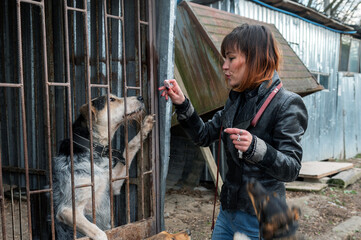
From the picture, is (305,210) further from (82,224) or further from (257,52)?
(257,52)

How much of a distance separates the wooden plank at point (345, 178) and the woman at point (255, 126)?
6.53m

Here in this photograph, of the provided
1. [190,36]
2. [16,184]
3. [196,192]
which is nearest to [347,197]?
[196,192]

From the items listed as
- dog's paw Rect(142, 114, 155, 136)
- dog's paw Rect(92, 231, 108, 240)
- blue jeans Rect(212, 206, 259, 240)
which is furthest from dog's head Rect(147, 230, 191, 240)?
dog's paw Rect(142, 114, 155, 136)

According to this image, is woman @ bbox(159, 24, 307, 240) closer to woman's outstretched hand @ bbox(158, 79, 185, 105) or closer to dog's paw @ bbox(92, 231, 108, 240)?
woman's outstretched hand @ bbox(158, 79, 185, 105)

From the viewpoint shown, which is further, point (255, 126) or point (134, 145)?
point (134, 145)

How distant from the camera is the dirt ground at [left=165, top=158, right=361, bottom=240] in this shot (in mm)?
5027

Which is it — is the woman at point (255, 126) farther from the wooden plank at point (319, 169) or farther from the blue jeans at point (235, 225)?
the wooden plank at point (319, 169)

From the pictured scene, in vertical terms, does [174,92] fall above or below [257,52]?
below

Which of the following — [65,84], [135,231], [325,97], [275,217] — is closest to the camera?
[275,217]

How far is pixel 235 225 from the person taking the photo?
2084 mm

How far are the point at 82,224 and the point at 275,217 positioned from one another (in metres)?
1.93

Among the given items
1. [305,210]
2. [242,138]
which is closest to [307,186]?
[305,210]

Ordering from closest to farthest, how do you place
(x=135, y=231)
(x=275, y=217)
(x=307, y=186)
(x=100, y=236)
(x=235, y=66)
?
(x=275, y=217) < (x=235, y=66) < (x=100, y=236) < (x=135, y=231) < (x=307, y=186)

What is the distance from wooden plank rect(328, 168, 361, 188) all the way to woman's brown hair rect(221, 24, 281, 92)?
6.77 meters
